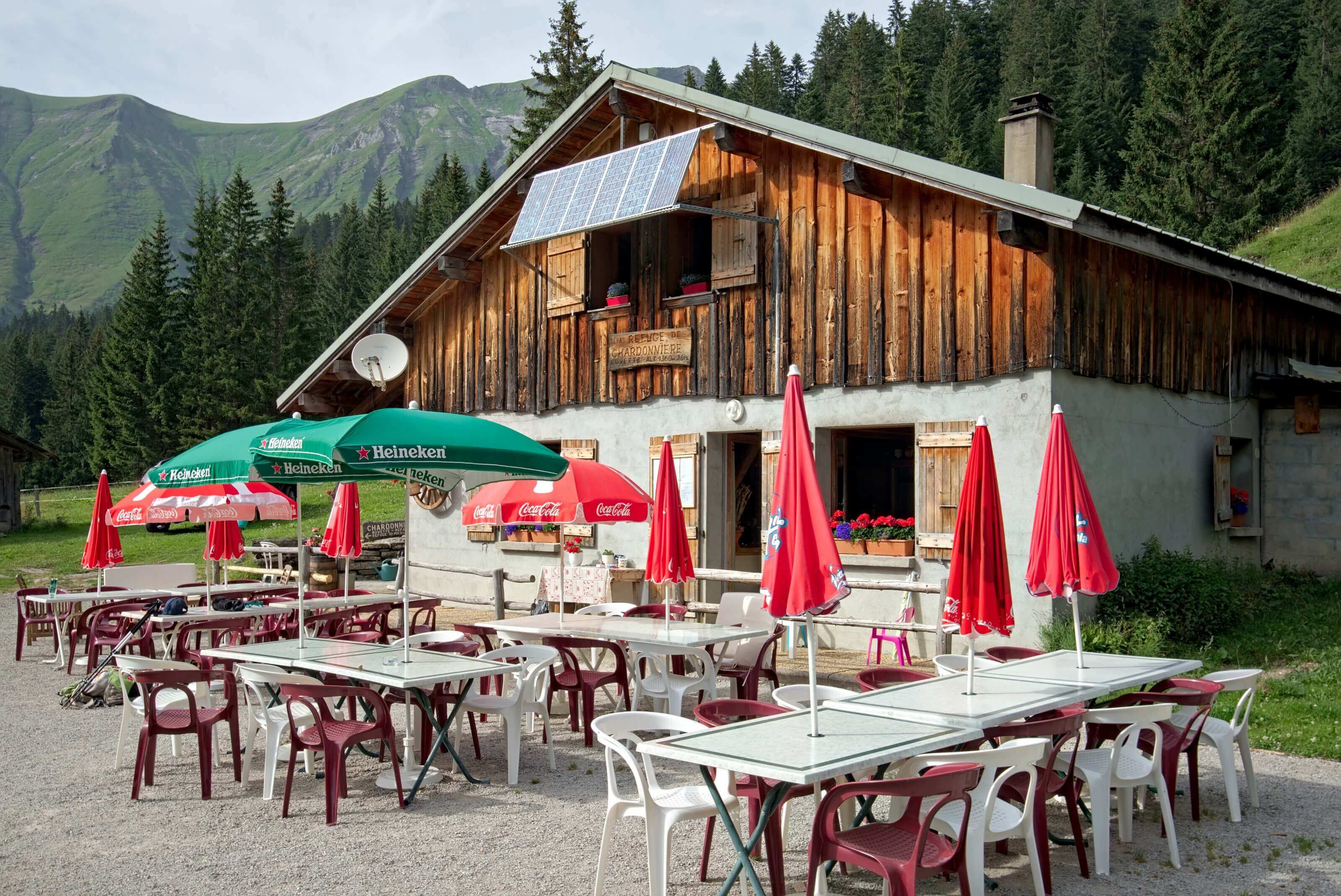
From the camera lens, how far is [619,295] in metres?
13.6

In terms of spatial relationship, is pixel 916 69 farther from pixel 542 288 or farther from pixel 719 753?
pixel 719 753

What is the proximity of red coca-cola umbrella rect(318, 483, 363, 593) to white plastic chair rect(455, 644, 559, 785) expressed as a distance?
10.6 feet

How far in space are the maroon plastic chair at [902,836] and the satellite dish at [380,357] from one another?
8.28 meters

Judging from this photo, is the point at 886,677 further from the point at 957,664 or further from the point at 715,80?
the point at 715,80

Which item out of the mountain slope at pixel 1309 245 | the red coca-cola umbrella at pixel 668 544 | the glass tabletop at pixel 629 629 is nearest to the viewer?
the glass tabletop at pixel 629 629

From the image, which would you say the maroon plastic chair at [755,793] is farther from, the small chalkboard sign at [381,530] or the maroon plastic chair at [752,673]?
the small chalkboard sign at [381,530]

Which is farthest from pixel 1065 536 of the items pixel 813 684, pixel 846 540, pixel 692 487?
pixel 692 487

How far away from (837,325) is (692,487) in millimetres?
2548

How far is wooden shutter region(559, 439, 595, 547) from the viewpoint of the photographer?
13883 millimetres

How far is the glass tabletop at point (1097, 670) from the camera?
6.06 metres

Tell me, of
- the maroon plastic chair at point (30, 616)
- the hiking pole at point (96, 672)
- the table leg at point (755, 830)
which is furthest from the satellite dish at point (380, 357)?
the table leg at point (755, 830)

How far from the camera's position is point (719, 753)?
14.3 ft

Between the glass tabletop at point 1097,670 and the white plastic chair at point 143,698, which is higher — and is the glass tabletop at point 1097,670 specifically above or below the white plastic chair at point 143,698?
above

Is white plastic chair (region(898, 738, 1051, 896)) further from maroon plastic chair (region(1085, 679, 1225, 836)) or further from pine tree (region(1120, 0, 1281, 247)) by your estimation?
pine tree (region(1120, 0, 1281, 247))
